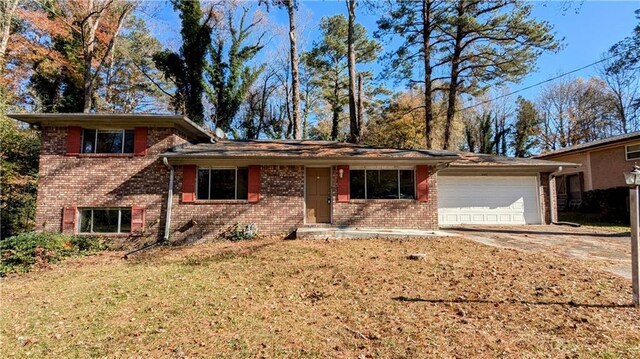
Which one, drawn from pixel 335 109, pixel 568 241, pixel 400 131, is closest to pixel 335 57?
pixel 335 109

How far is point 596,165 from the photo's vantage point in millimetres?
16438

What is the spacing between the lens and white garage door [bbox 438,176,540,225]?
12.7m

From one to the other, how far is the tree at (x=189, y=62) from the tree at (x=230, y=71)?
0.76 m

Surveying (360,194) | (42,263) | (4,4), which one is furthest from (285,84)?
(42,263)

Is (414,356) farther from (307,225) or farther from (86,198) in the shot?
(86,198)

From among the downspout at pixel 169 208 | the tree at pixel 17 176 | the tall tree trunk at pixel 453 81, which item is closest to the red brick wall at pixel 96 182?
the downspout at pixel 169 208

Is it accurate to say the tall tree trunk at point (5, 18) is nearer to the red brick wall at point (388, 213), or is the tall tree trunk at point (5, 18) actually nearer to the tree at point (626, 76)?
the red brick wall at point (388, 213)

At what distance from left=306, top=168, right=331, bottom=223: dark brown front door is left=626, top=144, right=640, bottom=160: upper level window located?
15188mm

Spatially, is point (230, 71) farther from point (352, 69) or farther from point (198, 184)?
point (198, 184)

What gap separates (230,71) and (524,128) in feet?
78.8

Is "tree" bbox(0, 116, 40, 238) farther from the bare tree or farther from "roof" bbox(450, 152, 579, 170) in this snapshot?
the bare tree

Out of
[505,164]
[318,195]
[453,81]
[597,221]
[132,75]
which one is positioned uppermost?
[132,75]

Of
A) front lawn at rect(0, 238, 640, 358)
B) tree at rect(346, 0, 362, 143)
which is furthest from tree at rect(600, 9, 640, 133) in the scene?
front lawn at rect(0, 238, 640, 358)

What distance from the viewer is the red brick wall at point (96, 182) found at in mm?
9906
